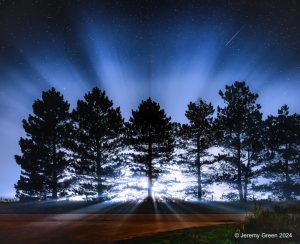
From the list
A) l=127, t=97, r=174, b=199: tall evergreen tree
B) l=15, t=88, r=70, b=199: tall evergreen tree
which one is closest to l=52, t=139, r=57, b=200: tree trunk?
l=15, t=88, r=70, b=199: tall evergreen tree

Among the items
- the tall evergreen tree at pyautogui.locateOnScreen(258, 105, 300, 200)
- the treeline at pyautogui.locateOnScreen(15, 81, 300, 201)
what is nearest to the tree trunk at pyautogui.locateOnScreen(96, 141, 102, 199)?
the treeline at pyautogui.locateOnScreen(15, 81, 300, 201)

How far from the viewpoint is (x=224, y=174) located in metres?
46.8

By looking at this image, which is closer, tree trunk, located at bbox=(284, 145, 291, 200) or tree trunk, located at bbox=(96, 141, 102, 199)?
tree trunk, located at bbox=(96, 141, 102, 199)

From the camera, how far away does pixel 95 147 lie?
145 ft

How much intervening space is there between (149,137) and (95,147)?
6247mm

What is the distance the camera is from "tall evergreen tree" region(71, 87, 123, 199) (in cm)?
4412

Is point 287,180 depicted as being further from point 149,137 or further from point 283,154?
point 149,137

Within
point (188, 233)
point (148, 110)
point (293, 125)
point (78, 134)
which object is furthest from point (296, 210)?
point (293, 125)

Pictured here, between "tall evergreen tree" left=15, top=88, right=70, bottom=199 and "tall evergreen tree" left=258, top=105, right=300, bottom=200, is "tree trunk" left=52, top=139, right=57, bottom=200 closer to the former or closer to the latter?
"tall evergreen tree" left=15, top=88, right=70, bottom=199

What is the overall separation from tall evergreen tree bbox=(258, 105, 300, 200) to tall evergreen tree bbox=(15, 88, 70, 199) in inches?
957

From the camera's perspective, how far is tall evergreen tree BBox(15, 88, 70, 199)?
4634 cm

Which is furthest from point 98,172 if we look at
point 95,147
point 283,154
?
point 283,154

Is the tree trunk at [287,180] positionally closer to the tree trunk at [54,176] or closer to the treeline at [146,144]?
→ the treeline at [146,144]

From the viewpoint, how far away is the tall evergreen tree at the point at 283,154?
158 feet
